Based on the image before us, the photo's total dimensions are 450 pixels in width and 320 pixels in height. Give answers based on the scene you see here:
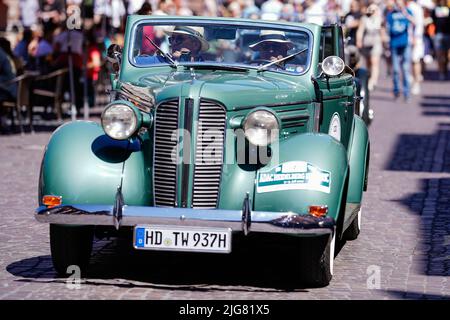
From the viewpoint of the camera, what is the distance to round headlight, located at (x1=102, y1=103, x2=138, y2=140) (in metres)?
7.97

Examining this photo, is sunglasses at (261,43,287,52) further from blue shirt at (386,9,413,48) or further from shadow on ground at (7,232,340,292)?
blue shirt at (386,9,413,48)

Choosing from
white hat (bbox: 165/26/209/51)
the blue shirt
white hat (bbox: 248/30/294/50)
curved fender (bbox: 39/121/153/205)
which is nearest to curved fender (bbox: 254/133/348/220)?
curved fender (bbox: 39/121/153/205)

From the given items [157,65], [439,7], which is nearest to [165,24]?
[157,65]

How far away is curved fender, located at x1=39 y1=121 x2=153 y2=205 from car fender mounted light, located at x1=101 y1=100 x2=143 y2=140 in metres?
0.19

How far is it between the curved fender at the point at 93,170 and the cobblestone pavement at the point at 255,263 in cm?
56

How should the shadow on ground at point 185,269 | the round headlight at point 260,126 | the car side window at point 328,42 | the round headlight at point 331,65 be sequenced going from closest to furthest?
1. the round headlight at point 260,126
2. the shadow on ground at point 185,269
3. the round headlight at point 331,65
4. the car side window at point 328,42

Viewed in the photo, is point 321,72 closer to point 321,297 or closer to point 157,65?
point 157,65

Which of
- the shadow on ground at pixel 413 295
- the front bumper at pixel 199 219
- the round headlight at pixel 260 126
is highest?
the round headlight at pixel 260 126

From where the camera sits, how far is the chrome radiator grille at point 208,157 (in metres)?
7.94

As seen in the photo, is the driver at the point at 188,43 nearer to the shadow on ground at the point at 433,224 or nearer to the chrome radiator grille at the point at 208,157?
the chrome radiator grille at the point at 208,157

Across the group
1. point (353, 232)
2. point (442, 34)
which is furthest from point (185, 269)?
point (442, 34)

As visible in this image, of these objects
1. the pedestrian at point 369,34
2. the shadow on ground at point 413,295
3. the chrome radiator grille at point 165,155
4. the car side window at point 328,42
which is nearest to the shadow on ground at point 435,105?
the pedestrian at point 369,34

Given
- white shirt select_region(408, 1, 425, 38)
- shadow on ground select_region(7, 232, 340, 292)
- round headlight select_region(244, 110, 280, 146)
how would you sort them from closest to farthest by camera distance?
round headlight select_region(244, 110, 280, 146), shadow on ground select_region(7, 232, 340, 292), white shirt select_region(408, 1, 425, 38)
